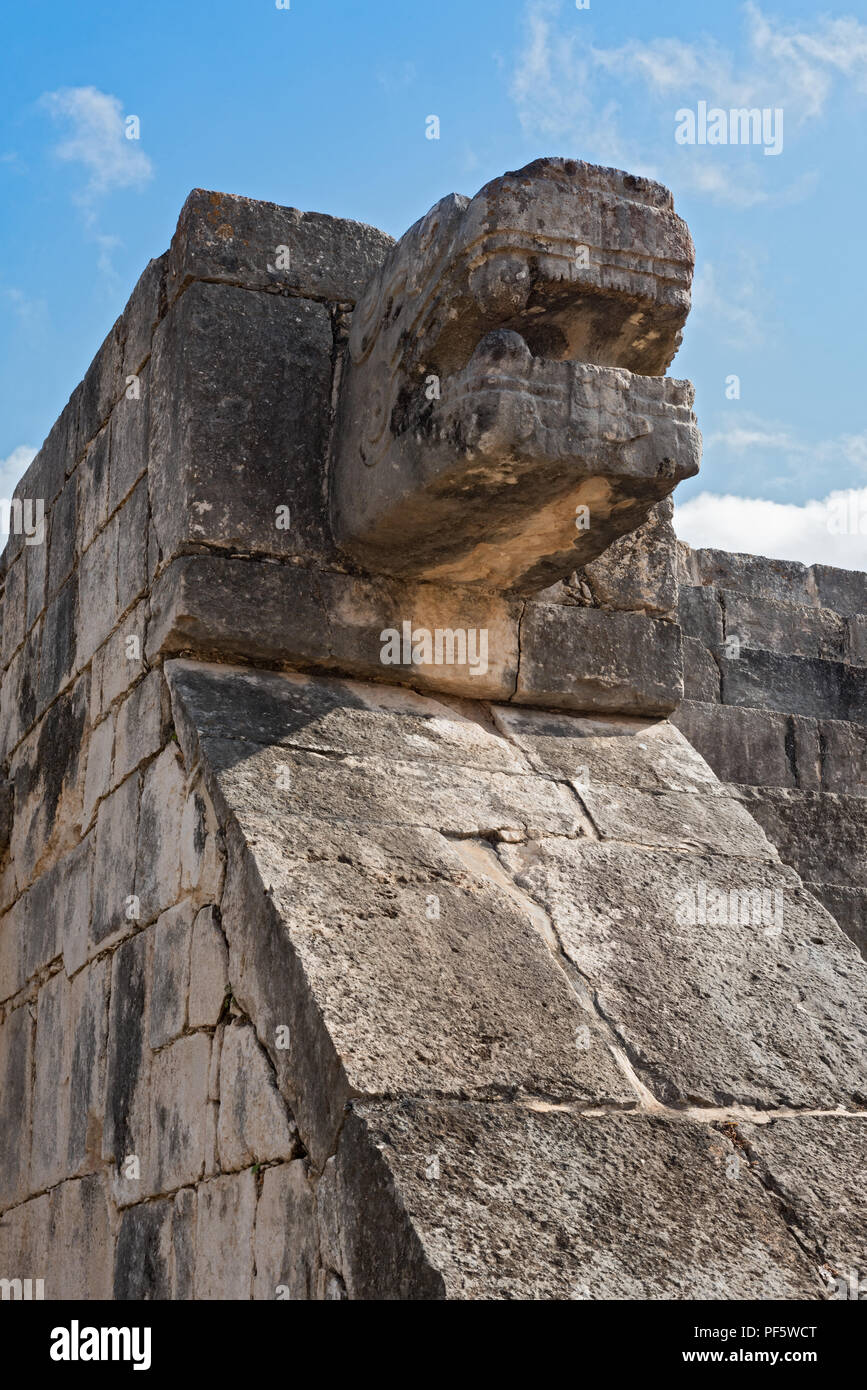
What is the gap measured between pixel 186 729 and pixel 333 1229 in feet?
4.14

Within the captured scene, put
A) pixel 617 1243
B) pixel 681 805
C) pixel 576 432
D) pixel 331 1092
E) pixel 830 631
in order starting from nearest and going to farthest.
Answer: pixel 617 1243, pixel 331 1092, pixel 576 432, pixel 681 805, pixel 830 631

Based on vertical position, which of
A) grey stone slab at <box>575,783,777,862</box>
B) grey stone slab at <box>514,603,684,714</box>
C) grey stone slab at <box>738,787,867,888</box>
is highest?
grey stone slab at <box>514,603,684,714</box>

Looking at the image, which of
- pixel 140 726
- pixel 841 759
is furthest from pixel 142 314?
pixel 841 759

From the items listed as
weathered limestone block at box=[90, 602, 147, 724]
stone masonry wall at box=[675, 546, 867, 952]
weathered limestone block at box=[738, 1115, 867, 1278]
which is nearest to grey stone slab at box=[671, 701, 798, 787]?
stone masonry wall at box=[675, 546, 867, 952]

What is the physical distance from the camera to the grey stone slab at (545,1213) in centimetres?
213

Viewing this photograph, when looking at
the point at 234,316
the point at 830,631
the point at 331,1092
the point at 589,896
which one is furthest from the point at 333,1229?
the point at 830,631

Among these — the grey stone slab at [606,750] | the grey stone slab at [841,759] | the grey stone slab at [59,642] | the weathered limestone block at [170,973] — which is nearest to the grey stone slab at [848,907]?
the grey stone slab at [606,750]

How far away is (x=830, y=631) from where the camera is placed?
268 inches

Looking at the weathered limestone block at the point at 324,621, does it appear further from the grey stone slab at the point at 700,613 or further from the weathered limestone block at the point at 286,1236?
the grey stone slab at the point at 700,613

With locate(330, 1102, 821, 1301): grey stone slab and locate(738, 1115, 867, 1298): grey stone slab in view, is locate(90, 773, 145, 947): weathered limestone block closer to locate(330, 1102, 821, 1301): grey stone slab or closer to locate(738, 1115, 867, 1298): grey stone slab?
locate(330, 1102, 821, 1301): grey stone slab

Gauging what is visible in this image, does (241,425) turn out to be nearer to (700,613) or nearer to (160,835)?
(160,835)

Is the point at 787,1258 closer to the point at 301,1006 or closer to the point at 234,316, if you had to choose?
the point at 301,1006

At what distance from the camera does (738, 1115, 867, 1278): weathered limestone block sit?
2.40m

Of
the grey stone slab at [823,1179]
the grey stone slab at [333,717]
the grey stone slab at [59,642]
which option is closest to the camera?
the grey stone slab at [823,1179]
